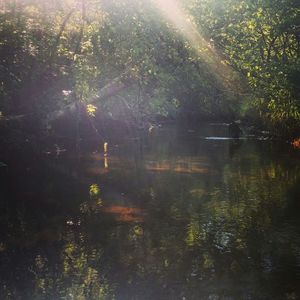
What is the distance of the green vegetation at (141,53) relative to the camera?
36594mm

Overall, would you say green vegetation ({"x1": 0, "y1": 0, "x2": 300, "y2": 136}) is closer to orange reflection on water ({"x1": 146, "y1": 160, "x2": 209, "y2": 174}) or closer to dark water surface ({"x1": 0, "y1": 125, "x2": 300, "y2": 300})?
dark water surface ({"x1": 0, "y1": 125, "x2": 300, "y2": 300})

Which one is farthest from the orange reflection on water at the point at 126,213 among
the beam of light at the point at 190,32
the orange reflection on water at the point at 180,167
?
the beam of light at the point at 190,32

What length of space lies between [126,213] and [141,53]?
1399 inches

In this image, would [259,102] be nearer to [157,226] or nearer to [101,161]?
[101,161]

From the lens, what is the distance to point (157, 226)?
15.4m

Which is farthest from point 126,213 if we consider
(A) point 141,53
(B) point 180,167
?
(A) point 141,53

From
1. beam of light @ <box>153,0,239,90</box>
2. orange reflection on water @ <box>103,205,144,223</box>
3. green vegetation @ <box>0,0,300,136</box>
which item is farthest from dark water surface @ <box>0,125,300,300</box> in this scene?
beam of light @ <box>153,0,239,90</box>

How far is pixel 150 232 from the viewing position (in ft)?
48.4

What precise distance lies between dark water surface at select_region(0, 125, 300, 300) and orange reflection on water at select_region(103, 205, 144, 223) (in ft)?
0.13

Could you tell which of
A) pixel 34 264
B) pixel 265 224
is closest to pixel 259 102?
pixel 265 224

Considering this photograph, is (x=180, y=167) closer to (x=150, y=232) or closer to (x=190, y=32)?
(x=150, y=232)

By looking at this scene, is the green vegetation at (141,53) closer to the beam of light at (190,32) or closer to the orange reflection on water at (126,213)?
the beam of light at (190,32)

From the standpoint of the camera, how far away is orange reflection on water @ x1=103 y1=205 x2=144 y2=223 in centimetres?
1650

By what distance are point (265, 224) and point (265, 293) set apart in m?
5.54
